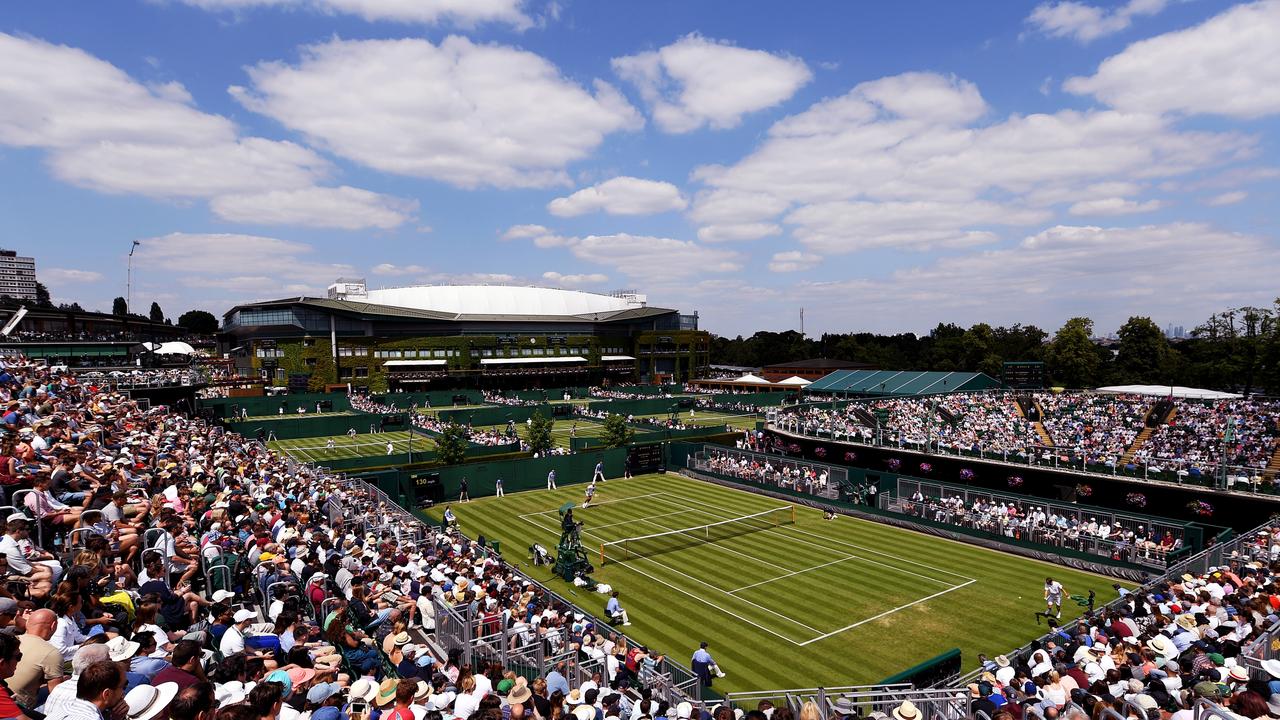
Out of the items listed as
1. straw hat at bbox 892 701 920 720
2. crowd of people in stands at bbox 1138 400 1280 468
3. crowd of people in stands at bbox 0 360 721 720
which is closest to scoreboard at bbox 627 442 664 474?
crowd of people in stands at bbox 0 360 721 720

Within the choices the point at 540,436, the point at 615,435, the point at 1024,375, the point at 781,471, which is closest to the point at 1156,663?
the point at 781,471

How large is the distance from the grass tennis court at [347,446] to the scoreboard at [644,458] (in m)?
15.8

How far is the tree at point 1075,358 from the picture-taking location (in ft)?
294

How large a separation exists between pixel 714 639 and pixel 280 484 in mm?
14911

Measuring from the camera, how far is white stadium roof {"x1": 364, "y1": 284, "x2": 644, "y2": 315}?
122938mm

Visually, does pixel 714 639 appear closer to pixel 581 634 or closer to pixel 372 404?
pixel 581 634

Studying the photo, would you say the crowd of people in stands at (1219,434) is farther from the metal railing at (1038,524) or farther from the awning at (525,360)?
the awning at (525,360)

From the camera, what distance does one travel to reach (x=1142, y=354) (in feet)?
296

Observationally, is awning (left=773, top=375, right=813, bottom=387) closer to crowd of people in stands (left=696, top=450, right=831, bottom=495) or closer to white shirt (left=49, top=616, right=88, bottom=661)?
crowd of people in stands (left=696, top=450, right=831, bottom=495)

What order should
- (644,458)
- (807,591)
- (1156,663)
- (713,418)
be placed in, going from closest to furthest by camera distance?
(1156,663), (807,591), (644,458), (713,418)

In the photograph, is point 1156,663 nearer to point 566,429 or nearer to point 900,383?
point 566,429

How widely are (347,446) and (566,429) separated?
20252 mm

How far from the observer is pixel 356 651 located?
957 centimetres

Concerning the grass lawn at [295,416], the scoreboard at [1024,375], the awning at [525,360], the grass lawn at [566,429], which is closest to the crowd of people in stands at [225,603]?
the grass lawn at [566,429]
